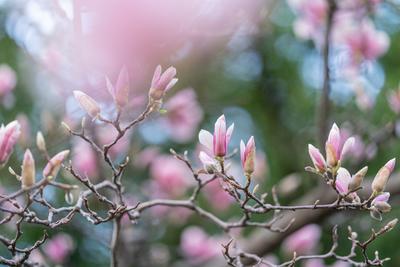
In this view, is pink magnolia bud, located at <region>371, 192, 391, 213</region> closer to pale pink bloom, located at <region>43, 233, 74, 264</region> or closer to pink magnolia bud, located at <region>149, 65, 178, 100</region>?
pink magnolia bud, located at <region>149, 65, 178, 100</region>

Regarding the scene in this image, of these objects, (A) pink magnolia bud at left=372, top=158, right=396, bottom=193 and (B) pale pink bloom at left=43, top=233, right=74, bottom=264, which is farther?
(B) pale pink bloom at left=43, top=233, right=74, bottom=264

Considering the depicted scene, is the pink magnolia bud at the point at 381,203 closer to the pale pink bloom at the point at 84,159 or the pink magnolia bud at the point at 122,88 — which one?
the pink magnolia bud at the point at 122,88

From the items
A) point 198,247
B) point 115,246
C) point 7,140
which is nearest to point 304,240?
point 198,247

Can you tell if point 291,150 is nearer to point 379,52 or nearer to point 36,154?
point 379,52

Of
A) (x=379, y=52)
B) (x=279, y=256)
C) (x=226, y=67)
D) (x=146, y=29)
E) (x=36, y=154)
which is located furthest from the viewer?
(x=226, y=67)

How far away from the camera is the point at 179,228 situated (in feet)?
10.6

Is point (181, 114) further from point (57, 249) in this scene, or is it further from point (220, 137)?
point (220, 137)

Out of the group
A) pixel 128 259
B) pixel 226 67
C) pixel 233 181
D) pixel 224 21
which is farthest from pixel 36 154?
pixel 226 67

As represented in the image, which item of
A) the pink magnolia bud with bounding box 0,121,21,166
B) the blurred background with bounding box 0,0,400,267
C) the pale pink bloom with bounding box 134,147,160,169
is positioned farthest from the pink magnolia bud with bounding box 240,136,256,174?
the pale pink bloom with bounding box 134,147,160,169

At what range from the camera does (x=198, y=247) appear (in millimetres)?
2658

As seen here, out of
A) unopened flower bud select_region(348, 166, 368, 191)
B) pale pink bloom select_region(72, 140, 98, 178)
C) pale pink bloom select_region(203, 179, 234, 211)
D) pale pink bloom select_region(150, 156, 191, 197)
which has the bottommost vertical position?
unopened flower bud select_region(348, 166, 368, 191)

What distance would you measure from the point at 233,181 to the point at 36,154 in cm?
125

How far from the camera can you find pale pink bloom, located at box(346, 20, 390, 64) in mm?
2359

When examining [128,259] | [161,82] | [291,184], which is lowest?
[161,82]
